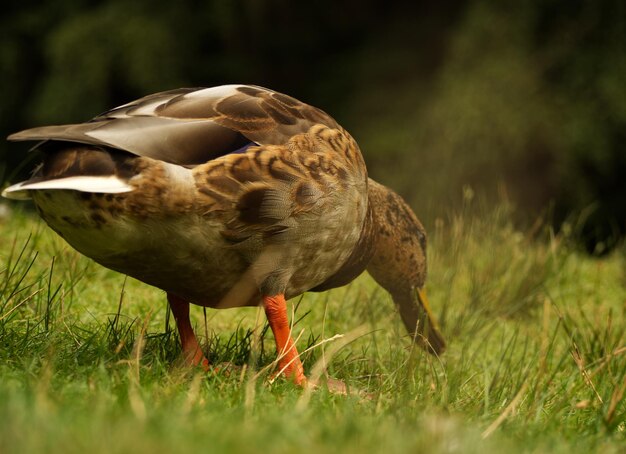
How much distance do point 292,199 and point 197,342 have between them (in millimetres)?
612

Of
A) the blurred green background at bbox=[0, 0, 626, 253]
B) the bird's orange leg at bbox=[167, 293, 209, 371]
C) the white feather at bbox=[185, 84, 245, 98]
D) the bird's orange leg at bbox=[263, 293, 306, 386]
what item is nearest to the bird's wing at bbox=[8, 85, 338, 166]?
the white feather at bbox=[185, 84, 245, 98]

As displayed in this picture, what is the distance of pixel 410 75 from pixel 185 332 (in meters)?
8.69

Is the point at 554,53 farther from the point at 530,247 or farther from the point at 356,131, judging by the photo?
the point at 530,247

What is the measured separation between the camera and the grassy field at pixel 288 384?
6.13 feet

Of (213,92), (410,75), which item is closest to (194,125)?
(213,92)

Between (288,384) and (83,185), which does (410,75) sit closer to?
(288,384)

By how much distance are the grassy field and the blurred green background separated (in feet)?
5.46

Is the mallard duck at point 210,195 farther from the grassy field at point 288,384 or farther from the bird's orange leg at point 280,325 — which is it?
the grassy field at point 288,384

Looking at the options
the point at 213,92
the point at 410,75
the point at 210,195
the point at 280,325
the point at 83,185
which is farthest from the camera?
the point at 410,75

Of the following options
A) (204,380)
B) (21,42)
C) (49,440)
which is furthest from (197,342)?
(21,42)

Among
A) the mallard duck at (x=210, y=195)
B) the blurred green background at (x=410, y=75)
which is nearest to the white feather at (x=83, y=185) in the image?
the mallard duck at (x=210, y=195)

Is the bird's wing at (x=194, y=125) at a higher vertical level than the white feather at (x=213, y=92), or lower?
lower

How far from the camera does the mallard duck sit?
2.59 m

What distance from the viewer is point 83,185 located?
98.2 inches
